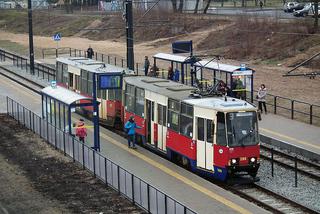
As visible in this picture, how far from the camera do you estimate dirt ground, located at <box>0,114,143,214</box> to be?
20.2 m

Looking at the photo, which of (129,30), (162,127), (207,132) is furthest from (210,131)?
(129,30)

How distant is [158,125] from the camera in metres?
26.3

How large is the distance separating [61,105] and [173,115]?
22.6 ft

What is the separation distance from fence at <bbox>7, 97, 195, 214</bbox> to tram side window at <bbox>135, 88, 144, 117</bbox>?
310 centimetres

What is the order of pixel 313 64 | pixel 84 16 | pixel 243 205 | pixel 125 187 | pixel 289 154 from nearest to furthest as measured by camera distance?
1. pixel 243 205
2. pixel 125 187
3. pixel 289 154
4. pixel 313 64
5. pixel 84 16

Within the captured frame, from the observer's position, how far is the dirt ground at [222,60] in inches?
1631

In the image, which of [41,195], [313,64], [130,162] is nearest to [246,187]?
[130,162]

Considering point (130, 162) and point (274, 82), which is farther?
point (274, 82)

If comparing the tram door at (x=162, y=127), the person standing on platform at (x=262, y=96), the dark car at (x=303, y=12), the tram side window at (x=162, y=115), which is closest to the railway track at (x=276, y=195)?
the tram door at (x=162, y=127)

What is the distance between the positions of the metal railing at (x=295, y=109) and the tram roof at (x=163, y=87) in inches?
296

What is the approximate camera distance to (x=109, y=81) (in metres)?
29.2

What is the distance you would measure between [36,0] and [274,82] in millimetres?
112959

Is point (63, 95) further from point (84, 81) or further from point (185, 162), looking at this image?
point (185, 162)

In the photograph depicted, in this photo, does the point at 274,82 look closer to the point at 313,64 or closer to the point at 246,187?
the point at 313,64
